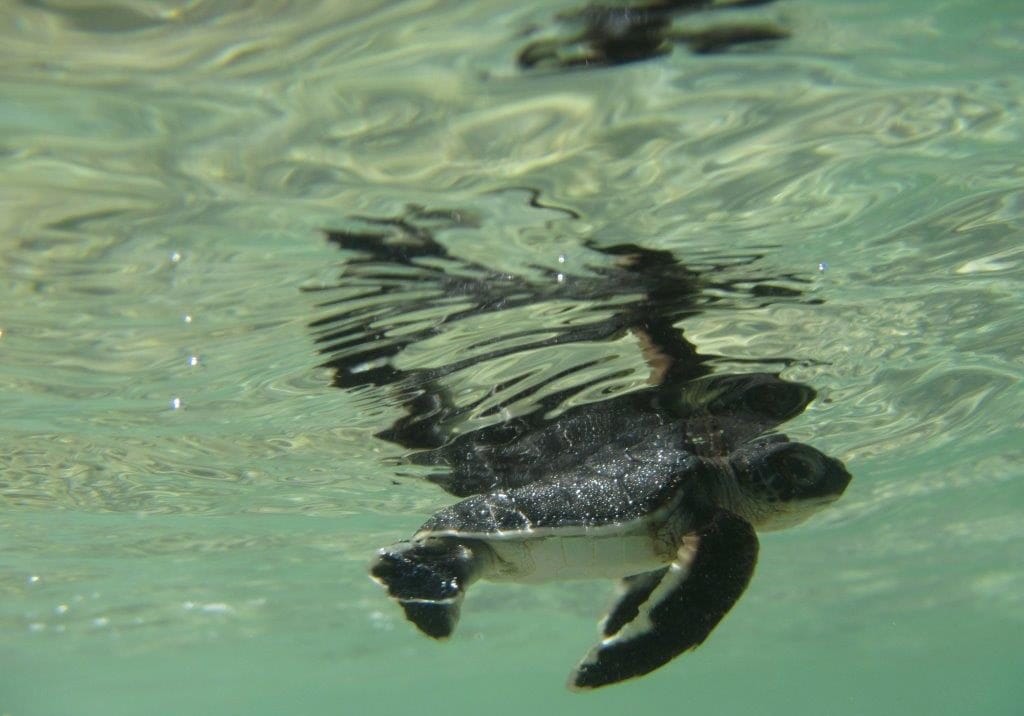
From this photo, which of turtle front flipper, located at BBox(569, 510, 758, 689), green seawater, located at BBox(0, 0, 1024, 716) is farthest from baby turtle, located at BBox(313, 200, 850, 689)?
green seawater, located at BBox(0, 0, 1024, 716)

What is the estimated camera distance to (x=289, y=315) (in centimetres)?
776

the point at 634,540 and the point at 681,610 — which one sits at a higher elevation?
the point at 681,610

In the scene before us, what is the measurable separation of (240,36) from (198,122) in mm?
864

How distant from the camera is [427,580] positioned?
20.5 feet

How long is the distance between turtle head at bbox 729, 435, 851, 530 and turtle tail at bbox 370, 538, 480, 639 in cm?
273

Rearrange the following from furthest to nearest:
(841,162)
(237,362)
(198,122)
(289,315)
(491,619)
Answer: (491,619) → (237,362) → (289,315) → (841,162) → (198,122)

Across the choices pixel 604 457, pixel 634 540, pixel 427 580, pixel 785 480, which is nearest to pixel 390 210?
pixel 427 580

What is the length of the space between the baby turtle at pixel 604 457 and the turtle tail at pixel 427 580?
0.04ft

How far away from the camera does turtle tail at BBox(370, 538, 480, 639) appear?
6.05 meters

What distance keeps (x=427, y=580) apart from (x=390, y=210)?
2.89 m

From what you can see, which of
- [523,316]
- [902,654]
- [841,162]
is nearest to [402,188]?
[523,316]

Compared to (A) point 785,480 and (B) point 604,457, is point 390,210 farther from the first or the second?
(B) point 604,457

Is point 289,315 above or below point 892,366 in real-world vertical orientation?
above

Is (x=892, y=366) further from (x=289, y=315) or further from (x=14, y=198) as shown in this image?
(x=14, y=198)
